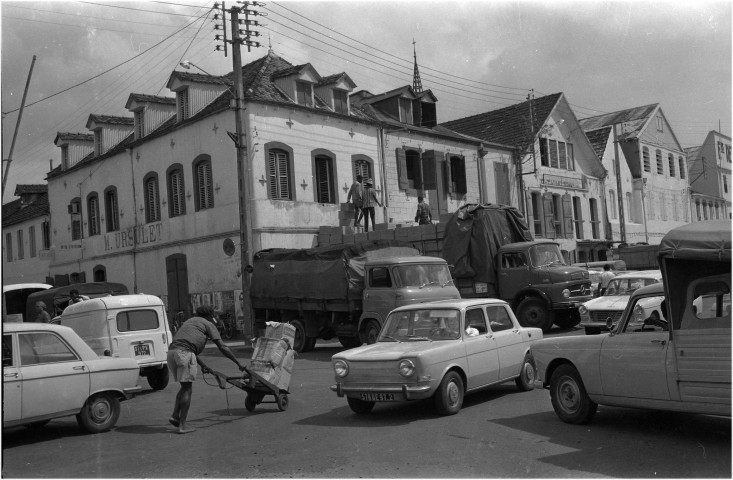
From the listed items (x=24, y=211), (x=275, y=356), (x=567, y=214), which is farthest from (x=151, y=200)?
(x=275, y=356)

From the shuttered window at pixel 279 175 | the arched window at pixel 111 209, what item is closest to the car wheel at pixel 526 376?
the shuttered window at pixel 279 175

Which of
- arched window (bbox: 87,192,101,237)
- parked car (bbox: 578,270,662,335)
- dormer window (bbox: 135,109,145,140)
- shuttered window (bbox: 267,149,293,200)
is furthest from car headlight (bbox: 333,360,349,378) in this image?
arched window (bbox: 87,192,101,237)

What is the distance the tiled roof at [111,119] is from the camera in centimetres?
3253

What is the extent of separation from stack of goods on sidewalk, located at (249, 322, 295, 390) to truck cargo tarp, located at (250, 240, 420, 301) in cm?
660

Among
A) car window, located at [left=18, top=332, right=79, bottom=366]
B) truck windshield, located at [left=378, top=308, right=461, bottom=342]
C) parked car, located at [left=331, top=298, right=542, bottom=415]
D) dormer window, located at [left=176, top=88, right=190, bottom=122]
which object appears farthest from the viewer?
dormer window, located at [left=176, top=88, right=190, bottom=122]

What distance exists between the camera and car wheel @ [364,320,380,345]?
1642 centimetres

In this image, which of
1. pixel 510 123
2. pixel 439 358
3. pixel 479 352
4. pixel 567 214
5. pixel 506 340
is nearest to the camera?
pixel 439 358

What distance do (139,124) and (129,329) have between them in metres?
18.4

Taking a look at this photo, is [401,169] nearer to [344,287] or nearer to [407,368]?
[344,287]

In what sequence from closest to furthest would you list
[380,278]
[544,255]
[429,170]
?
[380,278], [544,255], [429,170]

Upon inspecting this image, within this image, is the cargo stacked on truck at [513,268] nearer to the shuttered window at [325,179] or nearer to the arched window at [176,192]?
the shuttered window at [325,179]

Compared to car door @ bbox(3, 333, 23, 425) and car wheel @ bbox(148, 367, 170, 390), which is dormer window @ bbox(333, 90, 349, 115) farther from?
car door @ bbox(3, 333, 23, 425)

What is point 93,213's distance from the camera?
33.5 meters

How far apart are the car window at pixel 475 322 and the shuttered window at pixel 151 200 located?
21334mm
